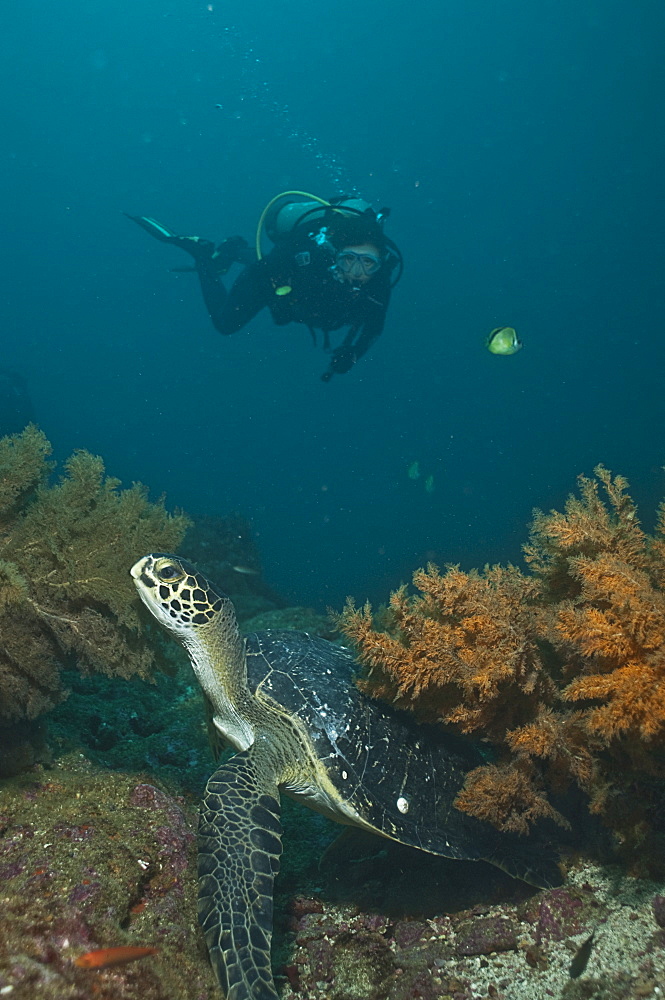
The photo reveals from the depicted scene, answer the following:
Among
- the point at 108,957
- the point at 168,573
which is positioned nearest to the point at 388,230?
the point at 168,573

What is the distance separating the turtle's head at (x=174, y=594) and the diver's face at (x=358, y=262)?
9517 mm

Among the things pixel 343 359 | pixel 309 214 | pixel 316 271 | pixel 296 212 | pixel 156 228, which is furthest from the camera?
pixel 156 228

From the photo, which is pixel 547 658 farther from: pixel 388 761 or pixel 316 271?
pixel 316 271

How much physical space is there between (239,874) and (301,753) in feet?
2.46

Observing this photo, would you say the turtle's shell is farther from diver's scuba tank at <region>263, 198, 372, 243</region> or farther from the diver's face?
diver's scuba tank at <region>263, 198, 372, 243</region>

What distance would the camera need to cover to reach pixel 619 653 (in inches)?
86.7

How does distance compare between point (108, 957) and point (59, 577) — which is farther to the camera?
point (59, 577)

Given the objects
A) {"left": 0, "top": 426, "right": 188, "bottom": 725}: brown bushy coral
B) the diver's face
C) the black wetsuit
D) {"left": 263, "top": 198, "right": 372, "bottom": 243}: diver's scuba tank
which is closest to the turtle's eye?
{"left": 0, "top": 426, "right": 188, "bottom": 725}: brown bushy coral

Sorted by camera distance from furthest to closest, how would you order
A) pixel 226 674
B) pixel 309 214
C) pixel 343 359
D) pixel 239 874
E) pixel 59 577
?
pixel 343 359 < pixel 309 214 < pixel 226 674 < pixel 59 577 < pixel 239 874

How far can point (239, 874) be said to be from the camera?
214 cm

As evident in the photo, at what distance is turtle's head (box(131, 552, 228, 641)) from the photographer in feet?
9.30

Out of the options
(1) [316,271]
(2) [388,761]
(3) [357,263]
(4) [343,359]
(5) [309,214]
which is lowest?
(2) [388,761]

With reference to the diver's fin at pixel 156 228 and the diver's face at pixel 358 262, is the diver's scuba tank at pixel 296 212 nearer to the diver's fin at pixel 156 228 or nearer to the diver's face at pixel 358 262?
the diver's face at pixel 358 262

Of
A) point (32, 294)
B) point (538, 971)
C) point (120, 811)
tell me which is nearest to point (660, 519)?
point (538, 971)
